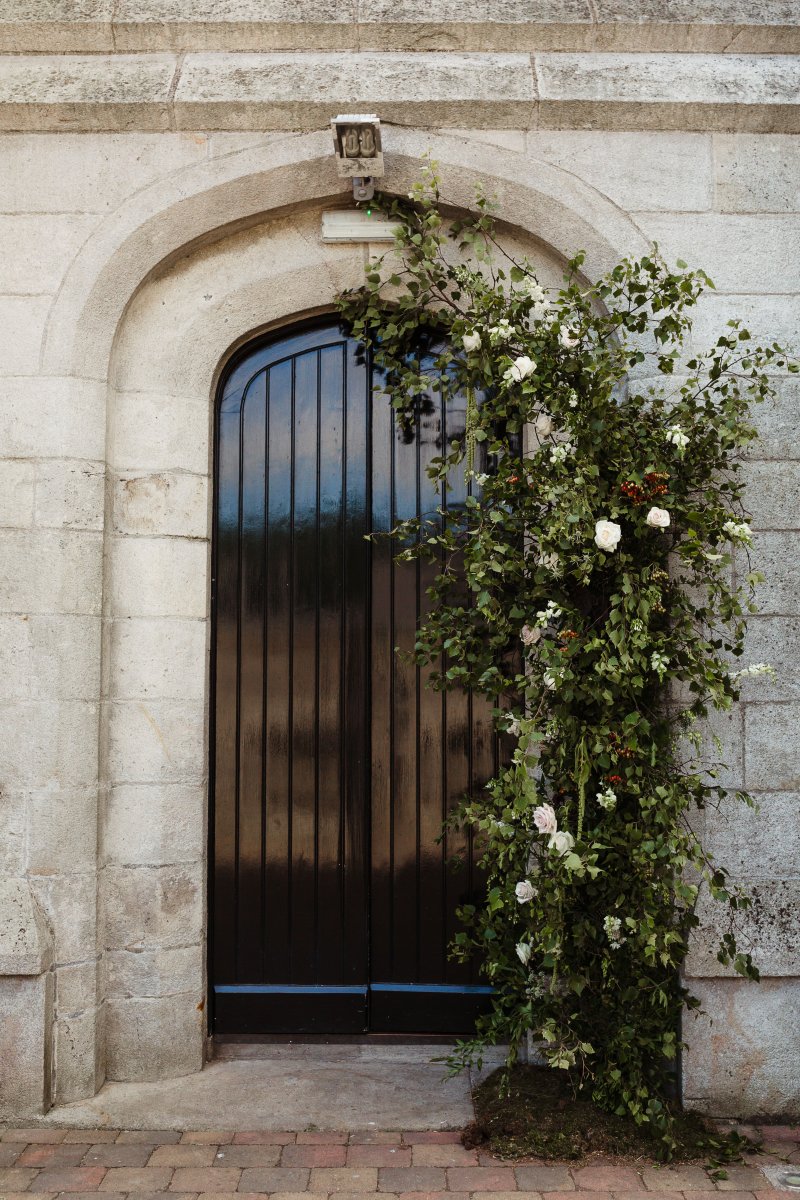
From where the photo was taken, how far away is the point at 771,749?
12.1ft

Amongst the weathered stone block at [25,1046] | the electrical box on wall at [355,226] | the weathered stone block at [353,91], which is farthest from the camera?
the electrical box on wall at [355,226]

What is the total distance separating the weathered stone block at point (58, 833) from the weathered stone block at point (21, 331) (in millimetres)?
1666

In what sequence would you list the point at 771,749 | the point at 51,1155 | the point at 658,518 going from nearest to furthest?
the point at 658,518
the point at 51,1155
the point at 771,749

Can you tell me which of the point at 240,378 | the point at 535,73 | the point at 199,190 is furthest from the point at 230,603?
the point at 535,73

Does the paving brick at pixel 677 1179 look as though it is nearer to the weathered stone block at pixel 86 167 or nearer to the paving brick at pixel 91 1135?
the paving brick at pixel 91 1135

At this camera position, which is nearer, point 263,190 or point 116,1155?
point 116,1155

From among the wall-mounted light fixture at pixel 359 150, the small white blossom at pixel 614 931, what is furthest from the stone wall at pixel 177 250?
the small white blossom at pixel 614 931

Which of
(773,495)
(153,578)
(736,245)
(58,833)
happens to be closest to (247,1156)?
(58,833)

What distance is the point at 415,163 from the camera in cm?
383

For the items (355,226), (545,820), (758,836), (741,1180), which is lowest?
(741,1180)

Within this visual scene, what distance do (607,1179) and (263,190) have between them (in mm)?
3825

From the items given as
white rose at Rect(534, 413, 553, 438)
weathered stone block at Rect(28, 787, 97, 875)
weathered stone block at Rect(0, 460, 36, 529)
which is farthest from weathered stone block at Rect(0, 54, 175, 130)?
weathered stone block at Rect(28, 787, 97, 875)

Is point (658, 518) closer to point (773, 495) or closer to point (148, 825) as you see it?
point (773, 495)

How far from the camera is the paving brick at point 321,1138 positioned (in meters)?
3.36
